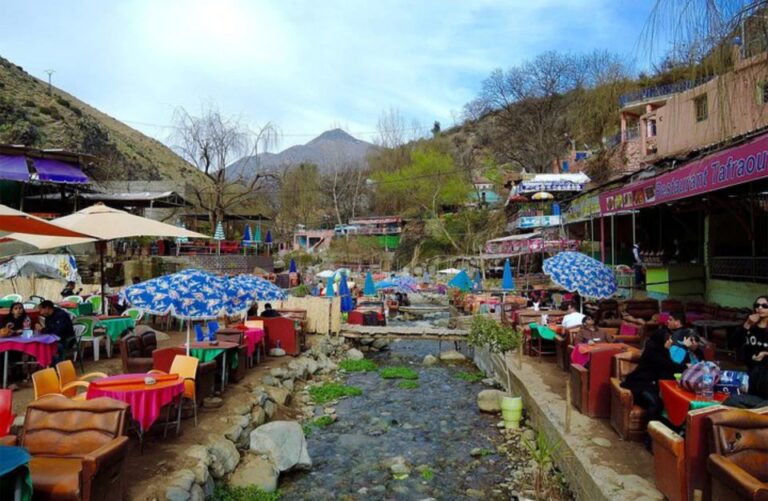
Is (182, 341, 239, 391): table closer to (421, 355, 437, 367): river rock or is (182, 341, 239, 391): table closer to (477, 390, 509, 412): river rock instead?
(477, 390, 509, 412): river rock

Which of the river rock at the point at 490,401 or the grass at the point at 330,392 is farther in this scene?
the grass at the point at 330,392

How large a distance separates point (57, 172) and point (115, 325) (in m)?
14.7

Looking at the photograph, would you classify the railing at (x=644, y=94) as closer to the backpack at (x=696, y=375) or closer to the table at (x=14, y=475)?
the backpack at (x=696, y=375)

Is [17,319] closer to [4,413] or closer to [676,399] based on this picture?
[4,413]

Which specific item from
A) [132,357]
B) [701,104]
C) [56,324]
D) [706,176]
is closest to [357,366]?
[132,357]

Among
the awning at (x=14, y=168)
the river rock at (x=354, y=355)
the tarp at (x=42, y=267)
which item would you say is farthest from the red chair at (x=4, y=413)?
the awning at (x=14, y=168)

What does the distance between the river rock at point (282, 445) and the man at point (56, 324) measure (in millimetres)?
3452

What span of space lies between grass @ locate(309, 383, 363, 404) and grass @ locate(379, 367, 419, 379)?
163 cm

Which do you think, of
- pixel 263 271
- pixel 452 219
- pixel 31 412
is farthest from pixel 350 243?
pixel 31 412

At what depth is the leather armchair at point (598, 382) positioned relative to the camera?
671 cm

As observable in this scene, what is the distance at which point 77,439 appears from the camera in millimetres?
4309

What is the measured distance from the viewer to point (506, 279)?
23.3m

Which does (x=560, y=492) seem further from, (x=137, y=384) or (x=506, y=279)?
(x=506, y=279)

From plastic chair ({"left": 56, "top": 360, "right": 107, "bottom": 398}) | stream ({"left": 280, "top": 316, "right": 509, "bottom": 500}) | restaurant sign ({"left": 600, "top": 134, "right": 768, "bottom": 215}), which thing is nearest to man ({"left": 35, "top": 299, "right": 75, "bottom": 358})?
plastic chair ({"left": 56, "top": 360, "right": 107, "bottom": 398})
